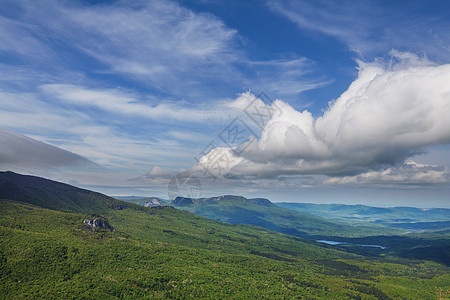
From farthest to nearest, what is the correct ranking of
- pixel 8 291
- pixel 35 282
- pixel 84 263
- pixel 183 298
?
pixel 84 263 < pixel 183 298 < pixel 35 282 < pixel 8 291

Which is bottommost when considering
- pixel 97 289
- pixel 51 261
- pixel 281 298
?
pixel 281 298

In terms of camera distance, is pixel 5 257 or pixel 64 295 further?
pixel 5 257

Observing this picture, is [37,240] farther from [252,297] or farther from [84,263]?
[252,297]

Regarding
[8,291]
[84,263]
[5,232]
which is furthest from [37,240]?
[8,291]

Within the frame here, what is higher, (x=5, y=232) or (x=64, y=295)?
(x=5, y=232)

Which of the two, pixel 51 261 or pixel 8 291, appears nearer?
pixel 8 291

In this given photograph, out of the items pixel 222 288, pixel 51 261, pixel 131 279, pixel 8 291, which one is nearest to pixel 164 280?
pixel 131 279

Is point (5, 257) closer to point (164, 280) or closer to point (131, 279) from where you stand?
point (131, 279)

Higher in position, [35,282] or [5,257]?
[5,257]

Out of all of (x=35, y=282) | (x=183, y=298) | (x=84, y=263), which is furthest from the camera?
(x=84, y=263)
